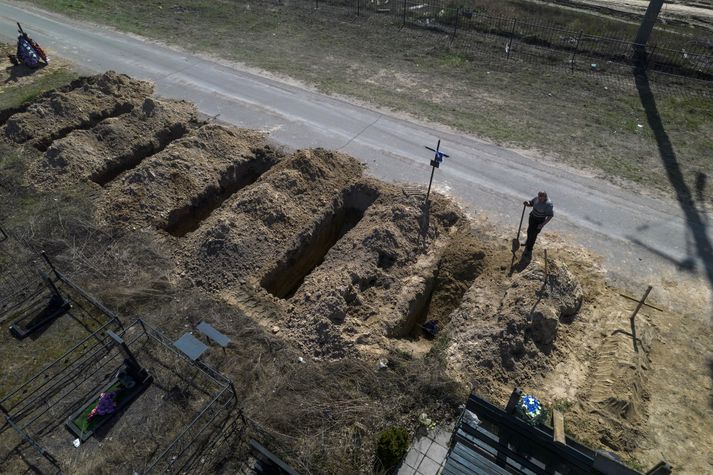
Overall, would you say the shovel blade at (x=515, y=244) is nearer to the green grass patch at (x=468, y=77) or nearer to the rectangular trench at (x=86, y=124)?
the green grass patch at (x=468, y=77)

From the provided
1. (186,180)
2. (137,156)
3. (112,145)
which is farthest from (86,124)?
(186,180)

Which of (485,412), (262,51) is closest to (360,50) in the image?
(262,51)

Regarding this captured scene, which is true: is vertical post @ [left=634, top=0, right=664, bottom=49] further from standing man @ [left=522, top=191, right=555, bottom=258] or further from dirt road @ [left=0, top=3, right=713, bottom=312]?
standing man @ [left=522, top=191, right=555, bottom=258]

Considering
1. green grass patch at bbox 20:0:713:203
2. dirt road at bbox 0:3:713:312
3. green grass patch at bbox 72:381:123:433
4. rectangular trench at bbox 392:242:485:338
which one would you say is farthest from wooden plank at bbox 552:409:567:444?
green grass patch at bbox 20:0:713:203

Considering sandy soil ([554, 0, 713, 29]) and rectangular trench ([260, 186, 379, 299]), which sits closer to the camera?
rectangular trench ([260, 186, 379, 299])

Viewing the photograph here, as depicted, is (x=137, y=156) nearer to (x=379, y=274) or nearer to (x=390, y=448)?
(x=379, y=274)
